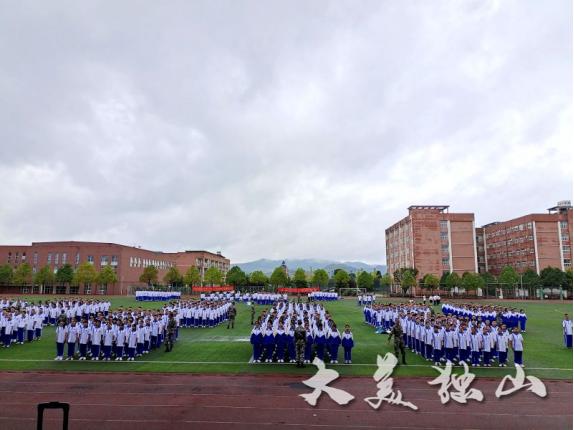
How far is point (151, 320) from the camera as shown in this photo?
687 inches

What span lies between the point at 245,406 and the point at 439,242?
7775cm

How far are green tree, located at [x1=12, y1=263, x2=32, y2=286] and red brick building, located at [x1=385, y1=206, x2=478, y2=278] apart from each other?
69847 mm

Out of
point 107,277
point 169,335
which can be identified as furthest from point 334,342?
point 107,277

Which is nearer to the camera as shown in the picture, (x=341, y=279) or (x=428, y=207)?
(x=341, y=279)

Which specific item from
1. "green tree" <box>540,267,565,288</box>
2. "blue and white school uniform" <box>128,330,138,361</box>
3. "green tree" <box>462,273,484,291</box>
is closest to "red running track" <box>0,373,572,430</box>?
"blue and white school uniform" <box>128,330,138,361</box>

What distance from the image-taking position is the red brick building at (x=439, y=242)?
80250 millimetres

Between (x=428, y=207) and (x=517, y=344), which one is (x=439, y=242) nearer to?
(x=428, y=207)

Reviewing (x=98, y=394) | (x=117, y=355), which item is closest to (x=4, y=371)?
(x=117, y=355)

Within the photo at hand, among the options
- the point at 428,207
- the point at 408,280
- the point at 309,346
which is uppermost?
the point at 428,207

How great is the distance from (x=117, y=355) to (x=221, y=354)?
153 inches

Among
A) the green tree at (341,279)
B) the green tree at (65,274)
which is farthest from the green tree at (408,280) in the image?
the green tree at (65,274)

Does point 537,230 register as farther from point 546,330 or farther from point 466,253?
point 546,330

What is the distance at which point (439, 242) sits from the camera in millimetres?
81062

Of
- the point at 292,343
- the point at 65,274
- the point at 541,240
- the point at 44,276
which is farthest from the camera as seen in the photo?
the point at 541,240
